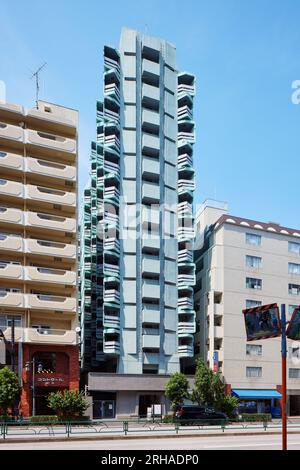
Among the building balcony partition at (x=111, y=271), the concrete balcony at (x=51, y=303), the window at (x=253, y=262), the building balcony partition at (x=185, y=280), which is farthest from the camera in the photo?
the window at (x=253, y=262)

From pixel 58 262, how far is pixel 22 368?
13.3 meters

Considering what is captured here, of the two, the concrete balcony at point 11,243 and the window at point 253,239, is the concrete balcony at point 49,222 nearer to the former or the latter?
the concrete balcony at point 11,243

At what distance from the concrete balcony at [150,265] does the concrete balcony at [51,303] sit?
11.4 metres

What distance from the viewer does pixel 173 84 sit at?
7712cm

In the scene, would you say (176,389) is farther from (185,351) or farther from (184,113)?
(184,113)

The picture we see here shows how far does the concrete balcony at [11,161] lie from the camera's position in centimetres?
6116

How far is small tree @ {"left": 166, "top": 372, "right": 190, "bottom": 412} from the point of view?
61.0 meters

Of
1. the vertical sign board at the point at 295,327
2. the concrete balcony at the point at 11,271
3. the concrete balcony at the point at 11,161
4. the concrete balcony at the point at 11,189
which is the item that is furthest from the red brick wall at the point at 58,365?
the vertical sign board at the point at 295,327

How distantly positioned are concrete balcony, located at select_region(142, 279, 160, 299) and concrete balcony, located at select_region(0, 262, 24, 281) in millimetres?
17059

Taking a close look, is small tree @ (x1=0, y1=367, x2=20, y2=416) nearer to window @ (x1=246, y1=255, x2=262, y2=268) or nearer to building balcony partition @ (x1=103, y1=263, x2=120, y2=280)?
building balcony partition @ (x1=103, y1=263, x2=120, y2=280)

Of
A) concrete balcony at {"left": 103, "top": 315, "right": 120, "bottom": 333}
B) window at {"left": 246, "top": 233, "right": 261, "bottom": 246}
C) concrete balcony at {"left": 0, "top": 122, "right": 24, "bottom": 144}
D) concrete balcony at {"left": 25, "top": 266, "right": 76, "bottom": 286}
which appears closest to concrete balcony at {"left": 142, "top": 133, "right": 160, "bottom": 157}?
concrete balcony at {"left": 0, "top": 122, "right": 24, "bottom": 144}

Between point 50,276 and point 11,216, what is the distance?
832cm

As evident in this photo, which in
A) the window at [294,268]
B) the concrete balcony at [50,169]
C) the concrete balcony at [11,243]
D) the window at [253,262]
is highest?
the concrete balcony at [50,169]
